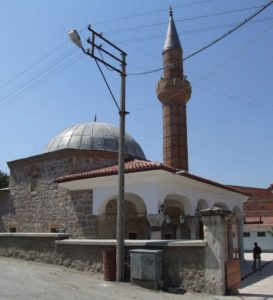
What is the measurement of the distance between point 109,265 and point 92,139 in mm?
10172

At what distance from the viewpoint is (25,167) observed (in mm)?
20359

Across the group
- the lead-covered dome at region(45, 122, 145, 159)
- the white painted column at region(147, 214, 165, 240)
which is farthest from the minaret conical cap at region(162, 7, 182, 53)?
the white painted column at region(147, 214, 165, 240)

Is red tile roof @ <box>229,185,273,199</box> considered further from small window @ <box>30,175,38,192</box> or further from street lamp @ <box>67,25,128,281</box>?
street lamp @ <box>67,25,128,281</box>

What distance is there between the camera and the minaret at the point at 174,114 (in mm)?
27797

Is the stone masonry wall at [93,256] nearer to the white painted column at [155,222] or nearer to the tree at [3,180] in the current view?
the white painted column at [155,222]

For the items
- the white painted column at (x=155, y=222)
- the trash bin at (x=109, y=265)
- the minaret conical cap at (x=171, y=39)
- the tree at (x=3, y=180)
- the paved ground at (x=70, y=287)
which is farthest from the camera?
the tree at (x=3, y=180)

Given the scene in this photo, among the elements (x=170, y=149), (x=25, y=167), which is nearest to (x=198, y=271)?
(x=25, y=167)

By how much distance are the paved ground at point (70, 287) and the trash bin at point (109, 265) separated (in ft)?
0.82

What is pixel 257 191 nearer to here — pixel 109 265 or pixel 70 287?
pixel 109 265

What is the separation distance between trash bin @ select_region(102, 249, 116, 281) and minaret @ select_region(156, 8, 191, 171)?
53.1ft

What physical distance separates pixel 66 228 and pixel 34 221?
8.39 ft

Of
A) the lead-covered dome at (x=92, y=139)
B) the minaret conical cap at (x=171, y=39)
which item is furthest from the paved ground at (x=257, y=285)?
the minaret conical cap at (x=171, y=39)

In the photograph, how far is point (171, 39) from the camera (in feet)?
98.5

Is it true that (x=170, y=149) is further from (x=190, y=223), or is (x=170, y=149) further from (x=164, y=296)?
(x=164, y=296)
